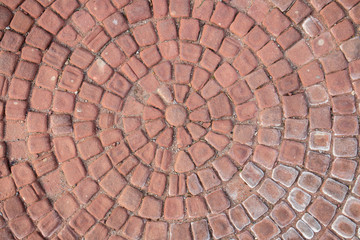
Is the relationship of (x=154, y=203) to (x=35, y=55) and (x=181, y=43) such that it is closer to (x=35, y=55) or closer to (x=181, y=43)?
(x=181, y=43)

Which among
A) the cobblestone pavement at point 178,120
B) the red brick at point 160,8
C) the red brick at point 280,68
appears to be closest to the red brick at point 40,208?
the cobblestone pavement at point 178,120

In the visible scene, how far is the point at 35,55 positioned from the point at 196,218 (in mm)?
1759

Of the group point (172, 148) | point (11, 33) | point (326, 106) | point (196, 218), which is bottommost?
point (196, 218)

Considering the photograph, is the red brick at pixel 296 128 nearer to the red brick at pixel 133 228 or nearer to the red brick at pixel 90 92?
the red brick at pixel 133 228

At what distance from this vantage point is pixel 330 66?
2342 millimetres

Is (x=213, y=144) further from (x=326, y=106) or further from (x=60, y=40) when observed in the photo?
(x=60, y=40)

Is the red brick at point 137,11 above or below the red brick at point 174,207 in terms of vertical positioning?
above

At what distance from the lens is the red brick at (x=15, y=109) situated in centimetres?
244

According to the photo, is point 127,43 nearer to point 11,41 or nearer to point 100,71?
point 100,71

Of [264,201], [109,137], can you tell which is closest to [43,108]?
[109,137]

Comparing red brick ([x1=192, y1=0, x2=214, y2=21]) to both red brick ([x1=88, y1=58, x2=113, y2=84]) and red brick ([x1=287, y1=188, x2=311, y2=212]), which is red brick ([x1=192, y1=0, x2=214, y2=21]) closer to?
red brick ([x1=88, y1=58, x2=113, y2=84])

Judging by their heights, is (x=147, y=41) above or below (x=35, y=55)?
above

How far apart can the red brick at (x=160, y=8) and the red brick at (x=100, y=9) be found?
313mm

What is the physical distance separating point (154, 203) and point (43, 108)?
1128 mm
